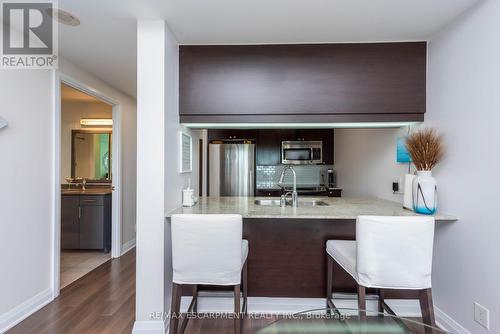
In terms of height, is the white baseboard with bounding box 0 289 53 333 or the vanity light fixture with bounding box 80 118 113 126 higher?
the vanity light fixture with bounding box 80 118 113 126

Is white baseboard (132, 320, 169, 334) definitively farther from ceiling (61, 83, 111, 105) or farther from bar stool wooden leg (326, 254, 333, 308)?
ceiling (61, 83, 111, 105)

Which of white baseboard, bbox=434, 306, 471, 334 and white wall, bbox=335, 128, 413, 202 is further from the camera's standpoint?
white wall, bbox=335, 128, 413, 202

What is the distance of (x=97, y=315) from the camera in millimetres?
2305

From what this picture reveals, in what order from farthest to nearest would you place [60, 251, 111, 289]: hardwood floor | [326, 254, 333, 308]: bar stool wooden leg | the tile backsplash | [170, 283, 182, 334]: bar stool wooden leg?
the tile backsplash < [60, 251, 111, 289]: hardwood floor < [326, 254, 333, 308]: bar stool wooden leg < [170, 283, 182, 334]: bar stool wooden leg

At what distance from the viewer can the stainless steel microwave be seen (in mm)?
4879

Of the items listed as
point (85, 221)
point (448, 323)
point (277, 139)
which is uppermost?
point (277, 139)

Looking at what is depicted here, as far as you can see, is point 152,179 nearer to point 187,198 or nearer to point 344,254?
point 187,198

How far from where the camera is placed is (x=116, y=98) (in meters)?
3.80

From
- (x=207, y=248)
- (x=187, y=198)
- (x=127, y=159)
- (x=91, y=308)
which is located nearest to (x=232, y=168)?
(x=127, y=159)

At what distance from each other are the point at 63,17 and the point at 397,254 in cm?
278

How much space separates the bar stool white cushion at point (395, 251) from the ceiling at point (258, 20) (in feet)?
4.60

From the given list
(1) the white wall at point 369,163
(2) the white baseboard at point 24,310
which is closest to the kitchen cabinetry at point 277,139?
(1) the white wall at point 369,163

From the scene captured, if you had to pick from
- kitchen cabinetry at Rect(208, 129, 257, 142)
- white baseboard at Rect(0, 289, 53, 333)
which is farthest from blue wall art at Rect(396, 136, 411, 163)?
white baseboard at Rect(0, 289, 53, 333)

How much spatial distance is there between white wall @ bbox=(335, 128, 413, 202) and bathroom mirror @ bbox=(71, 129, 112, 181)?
381 cm
